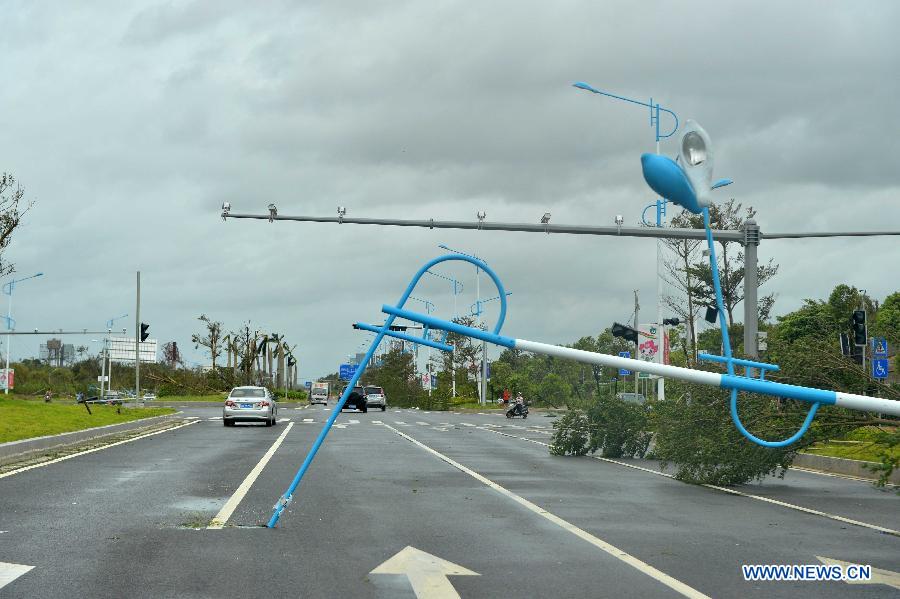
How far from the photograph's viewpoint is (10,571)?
8859mm

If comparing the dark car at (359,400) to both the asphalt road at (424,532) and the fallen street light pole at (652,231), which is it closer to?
the fallen street light pole at (652,231)

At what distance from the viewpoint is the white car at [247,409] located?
139ft

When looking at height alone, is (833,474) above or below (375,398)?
below

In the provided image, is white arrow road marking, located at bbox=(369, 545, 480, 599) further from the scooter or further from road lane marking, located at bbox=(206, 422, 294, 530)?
the scooter

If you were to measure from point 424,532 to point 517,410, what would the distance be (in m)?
52.4

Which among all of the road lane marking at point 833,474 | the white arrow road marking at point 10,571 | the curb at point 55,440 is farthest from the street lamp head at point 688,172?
the curb at point 55,440

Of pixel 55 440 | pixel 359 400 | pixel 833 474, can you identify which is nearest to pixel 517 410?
pixel 359 400

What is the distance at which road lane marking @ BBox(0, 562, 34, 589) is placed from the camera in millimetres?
8453

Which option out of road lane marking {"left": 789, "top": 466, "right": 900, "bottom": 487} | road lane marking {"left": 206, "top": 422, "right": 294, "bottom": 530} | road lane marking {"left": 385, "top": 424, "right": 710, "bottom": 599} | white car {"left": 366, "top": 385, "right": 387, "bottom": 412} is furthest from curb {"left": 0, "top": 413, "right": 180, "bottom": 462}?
white car {"left": 366, "top": 385, "right": 387, "bottom": 412}

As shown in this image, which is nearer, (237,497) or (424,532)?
(424,532)

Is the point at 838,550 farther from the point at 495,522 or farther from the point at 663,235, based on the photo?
the point at 663,235

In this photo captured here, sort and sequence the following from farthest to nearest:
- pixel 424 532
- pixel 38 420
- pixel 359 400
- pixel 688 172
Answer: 1. pixel 359 400
2. pixel 38 420
3. pixel 424 532
4. pixel 688 172

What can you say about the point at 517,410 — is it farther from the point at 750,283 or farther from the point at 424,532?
the point at 424,532

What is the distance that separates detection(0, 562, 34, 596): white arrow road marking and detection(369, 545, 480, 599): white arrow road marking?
2.74 meters
